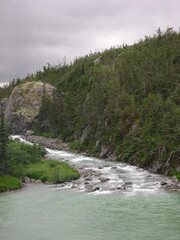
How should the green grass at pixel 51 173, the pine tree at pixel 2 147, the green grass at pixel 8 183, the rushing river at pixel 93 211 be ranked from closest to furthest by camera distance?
the rushing river at pixel 93 211 → the green grass at pixel 8 183 → the pine tree at pixel 2 147 → the green grass at pixel 51 173

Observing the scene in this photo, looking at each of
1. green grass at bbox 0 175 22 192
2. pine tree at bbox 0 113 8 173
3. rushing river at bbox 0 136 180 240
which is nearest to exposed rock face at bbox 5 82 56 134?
pine tree at bbox 0 113 8 173

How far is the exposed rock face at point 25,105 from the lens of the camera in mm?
164375

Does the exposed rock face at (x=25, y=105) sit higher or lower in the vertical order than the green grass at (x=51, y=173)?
higher

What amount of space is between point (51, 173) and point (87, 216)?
2255cm

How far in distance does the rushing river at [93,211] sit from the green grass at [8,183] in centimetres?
165

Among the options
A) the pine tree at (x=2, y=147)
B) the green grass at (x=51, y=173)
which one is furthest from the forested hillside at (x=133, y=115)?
the pine tree at (x=2, y=147)

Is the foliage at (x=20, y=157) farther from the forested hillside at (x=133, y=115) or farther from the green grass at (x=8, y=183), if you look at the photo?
the forested hillside at (x=133, y=115)

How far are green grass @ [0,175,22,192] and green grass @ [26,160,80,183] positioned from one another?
220 inches

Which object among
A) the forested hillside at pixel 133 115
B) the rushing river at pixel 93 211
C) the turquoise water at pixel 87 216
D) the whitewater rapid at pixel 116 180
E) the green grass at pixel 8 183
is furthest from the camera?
the forested hillside at pixel 133 115

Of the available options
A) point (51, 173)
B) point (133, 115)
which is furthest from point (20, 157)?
point (133, 115)

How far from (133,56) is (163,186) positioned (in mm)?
83451

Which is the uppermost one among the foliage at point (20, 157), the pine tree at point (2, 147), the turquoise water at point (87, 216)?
the pine tree at point (2, 147)

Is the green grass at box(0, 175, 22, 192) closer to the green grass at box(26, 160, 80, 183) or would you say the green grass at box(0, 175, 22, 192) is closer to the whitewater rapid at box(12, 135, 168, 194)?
the green grass at box(26, 160, 80, 183)

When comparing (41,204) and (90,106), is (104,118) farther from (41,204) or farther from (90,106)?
(41,204)
